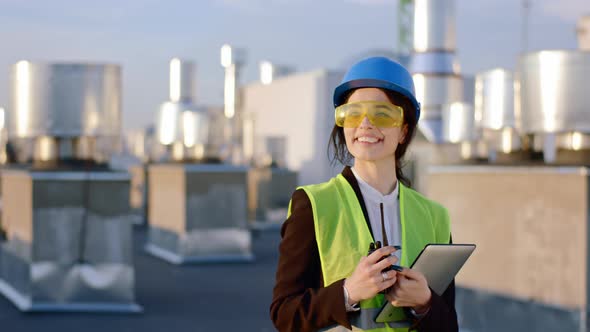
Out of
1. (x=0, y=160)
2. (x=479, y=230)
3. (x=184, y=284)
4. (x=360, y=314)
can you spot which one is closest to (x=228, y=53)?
(x=0, y=160)

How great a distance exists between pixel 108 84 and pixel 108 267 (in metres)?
2.56

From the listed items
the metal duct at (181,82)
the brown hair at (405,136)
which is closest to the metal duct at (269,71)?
the metal duct at (181,82)

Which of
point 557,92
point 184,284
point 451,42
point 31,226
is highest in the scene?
point 451,42

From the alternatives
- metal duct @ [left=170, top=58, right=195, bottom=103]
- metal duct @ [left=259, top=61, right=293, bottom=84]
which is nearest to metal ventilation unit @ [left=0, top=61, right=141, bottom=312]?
metal duct @ [left=170, top=58, right=195, bottom=103]

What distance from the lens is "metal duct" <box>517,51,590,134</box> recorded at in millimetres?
9477

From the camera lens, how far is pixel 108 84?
12.8 meters

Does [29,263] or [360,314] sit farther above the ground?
[360,314]

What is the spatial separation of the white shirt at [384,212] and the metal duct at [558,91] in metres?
6.76

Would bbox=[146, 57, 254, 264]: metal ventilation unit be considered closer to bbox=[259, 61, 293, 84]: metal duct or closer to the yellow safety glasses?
the yellow safety glasses

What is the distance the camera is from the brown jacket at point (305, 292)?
9.85 ft

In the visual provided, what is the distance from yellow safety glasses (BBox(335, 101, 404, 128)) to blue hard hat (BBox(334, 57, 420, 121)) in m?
0.06

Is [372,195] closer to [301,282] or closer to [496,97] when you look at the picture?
[301,282]

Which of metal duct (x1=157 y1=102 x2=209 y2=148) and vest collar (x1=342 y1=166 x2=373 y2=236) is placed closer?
vest collar (x1=342 y1=166 x2=373 y2=236)

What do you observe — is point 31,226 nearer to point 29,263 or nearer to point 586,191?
point 29,263
